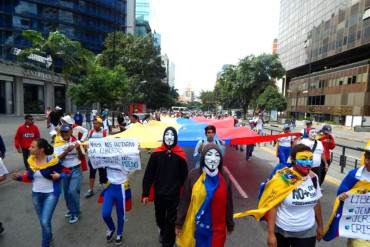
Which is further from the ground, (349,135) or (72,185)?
(72,185)

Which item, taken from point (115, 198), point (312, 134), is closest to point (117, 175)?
point (115, 198)

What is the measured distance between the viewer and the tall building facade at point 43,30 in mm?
31906

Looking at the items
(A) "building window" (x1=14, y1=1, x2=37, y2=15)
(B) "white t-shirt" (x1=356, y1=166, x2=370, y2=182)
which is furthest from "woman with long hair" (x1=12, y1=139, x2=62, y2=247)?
(A) "building window" (x1=14, y1=1, x2=37, y2=15)

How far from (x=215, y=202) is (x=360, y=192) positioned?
1.52 metres

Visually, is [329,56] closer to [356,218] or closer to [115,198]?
[356,218]

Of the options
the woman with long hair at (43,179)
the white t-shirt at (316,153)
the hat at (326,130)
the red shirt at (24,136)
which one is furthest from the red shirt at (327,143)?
the red shirt at (24,136)

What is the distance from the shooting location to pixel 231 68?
6450cm

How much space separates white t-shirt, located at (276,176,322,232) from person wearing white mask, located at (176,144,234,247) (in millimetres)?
563

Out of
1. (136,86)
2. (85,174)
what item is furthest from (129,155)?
(136,86)

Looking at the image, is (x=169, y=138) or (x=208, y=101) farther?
(x=208, y=101)

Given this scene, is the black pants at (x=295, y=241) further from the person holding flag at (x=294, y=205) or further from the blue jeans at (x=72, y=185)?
the blue jeans at (x=72, y=185)

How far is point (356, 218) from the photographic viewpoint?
3266 millimetres

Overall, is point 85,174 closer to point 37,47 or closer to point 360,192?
point 360,192

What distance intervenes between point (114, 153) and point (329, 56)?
189 ft
